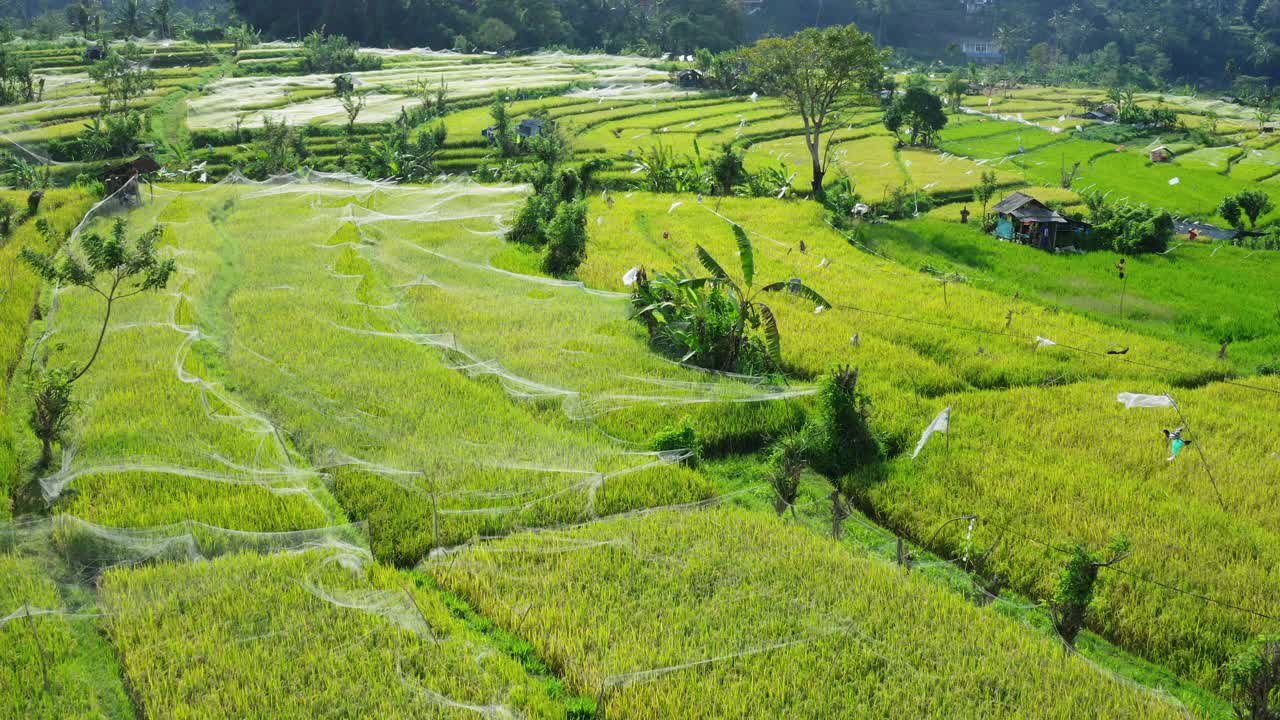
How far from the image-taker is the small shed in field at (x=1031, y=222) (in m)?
21.2

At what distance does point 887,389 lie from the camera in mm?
10648

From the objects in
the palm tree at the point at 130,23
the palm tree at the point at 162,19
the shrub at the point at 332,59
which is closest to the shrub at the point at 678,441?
the shrub at the point at 332,59

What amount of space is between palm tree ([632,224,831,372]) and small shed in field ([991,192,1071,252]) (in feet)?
40.4

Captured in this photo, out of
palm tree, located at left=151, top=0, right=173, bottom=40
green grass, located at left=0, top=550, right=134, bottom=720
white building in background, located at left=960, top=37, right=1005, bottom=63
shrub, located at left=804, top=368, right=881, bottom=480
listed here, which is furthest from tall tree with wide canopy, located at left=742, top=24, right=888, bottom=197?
white building in background, located at left=960, top=37, right=1005, bottom=63

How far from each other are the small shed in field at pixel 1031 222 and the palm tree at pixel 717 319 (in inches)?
485

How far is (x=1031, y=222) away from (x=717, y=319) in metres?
13.6

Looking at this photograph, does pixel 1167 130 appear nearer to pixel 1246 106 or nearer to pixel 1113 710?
pixel 1246 106

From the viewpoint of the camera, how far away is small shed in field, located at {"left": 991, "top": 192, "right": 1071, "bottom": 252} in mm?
21178

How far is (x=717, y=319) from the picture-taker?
11.4 meters

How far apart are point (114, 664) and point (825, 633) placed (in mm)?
4758

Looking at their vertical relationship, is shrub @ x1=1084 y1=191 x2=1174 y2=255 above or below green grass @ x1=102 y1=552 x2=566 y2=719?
above

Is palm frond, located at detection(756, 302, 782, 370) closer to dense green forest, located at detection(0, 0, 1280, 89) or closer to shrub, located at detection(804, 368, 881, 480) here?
shrub, located at detection(804, 368, 881, 480)

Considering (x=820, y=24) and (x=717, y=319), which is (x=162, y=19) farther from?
(x=820, y=24)

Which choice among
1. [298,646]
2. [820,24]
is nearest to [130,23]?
[298,646]
